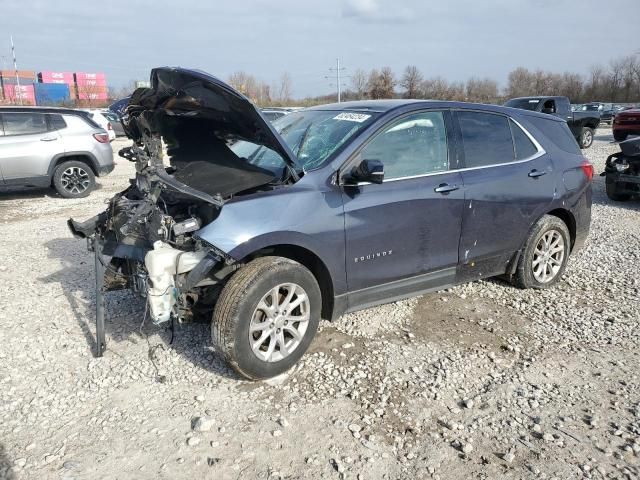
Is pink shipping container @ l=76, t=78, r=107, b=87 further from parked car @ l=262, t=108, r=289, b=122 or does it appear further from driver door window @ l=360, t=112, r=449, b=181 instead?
driver door window @ l=360, t=112, r=449, b=181

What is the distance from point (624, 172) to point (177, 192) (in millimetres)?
8433

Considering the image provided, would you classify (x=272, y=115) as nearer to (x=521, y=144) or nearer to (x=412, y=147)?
(x=521, y=144)

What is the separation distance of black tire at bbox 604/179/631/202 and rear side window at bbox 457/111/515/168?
5684mm

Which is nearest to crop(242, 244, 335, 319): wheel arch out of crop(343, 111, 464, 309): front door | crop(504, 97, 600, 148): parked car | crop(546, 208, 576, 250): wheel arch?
crop(343, 111, 464, 309): front door

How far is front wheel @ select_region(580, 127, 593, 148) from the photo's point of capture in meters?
18.9

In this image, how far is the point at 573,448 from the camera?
2807mm

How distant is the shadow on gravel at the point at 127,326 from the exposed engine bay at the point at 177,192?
0.37 metres

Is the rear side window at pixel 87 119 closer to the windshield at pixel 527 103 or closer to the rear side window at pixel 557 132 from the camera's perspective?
the rear side window at pixel 557 132

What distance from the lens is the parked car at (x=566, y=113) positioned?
16266mm

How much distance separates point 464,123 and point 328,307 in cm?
199

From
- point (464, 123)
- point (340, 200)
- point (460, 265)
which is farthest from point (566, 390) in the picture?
point (464, 123)

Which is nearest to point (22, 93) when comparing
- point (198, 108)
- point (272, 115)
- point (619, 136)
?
point (272, 115)

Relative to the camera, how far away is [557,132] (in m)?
5.15

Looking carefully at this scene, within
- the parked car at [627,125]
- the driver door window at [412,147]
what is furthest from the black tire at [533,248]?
the parked car at [627,125]
